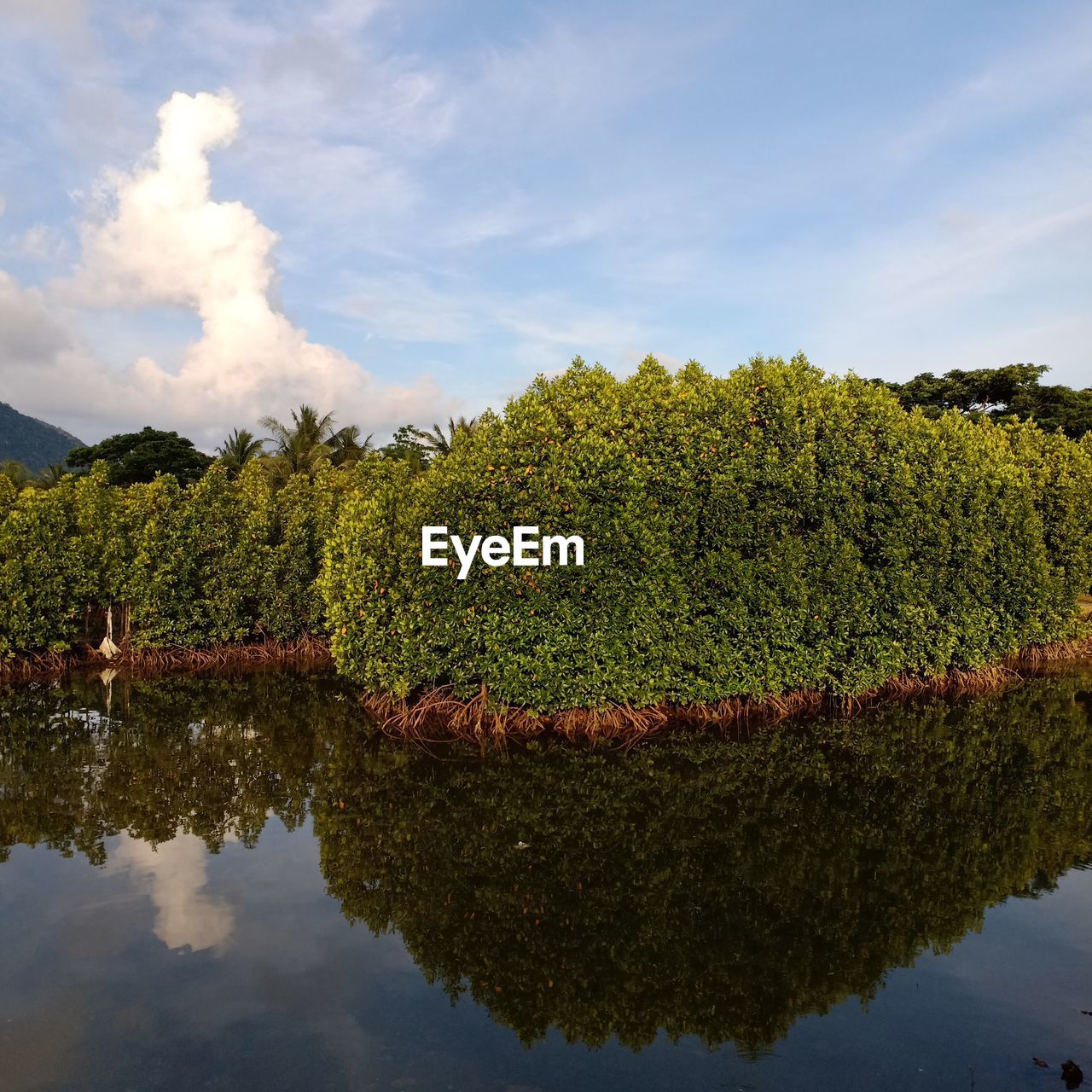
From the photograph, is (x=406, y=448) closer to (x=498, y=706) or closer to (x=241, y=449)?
(x=241, y=449)

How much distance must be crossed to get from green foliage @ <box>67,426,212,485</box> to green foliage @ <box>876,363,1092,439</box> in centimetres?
5746

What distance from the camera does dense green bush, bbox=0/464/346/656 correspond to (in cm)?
2069

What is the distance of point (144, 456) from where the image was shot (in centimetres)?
6631

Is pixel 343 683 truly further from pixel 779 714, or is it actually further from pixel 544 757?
pixel 779 714

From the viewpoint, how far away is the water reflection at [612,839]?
754 cm

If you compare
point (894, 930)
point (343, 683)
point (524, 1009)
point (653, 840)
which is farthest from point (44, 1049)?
point (343, 683)

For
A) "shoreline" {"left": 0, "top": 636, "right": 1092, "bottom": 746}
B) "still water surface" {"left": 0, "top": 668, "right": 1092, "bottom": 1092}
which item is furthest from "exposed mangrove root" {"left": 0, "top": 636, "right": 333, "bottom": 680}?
"still water surface" {"left": 0, "top": 668, "right": 1092, "bottom": 1092}

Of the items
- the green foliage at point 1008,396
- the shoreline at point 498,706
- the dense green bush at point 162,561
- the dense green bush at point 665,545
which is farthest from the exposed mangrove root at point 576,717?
the green foliage at point 1008,396

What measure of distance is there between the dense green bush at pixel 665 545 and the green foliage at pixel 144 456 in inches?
2225

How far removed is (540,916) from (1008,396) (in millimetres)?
50459

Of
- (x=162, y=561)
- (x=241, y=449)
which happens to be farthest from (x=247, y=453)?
(x=162, y=561)

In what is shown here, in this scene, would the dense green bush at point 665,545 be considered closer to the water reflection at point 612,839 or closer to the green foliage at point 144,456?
the water reflection at point 612,839

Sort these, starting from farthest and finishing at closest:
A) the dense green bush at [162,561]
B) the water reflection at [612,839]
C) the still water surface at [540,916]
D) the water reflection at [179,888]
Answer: the dense green bush at [162,561]
the water reflection at [179,888]
the water reflection at [612,839]
the still water surface at [540,916]

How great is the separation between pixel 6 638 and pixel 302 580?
7.82 meters
